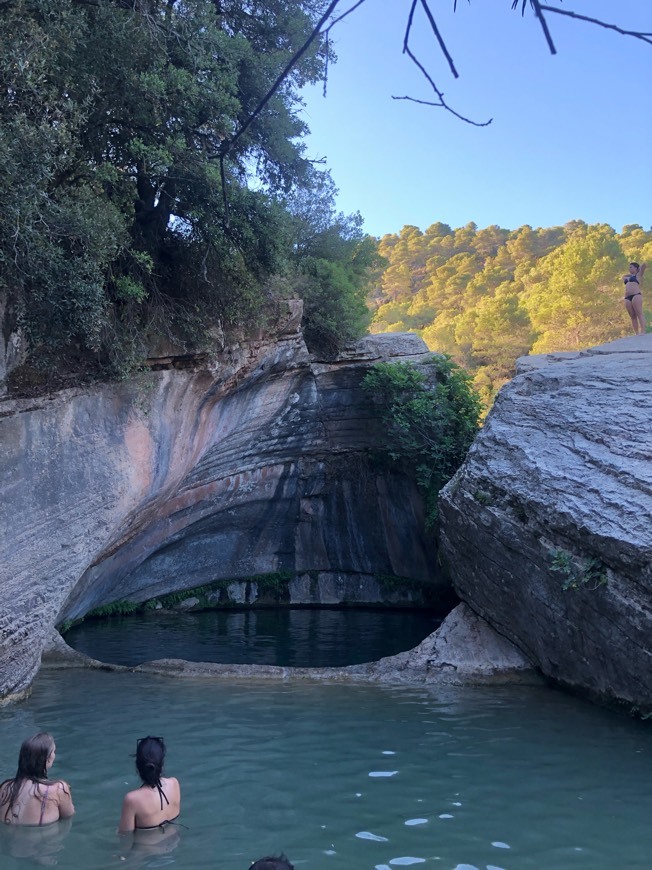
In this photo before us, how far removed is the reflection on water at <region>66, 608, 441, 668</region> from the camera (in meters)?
12.6

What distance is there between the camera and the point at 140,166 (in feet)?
34.5

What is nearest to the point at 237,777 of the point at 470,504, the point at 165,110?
the point at 470,504

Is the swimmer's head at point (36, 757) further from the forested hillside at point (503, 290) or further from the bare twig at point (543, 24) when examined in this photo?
the forested hillside at point (503, 290)

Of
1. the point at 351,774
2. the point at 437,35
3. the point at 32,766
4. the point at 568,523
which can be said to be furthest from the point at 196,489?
the point at 437,35

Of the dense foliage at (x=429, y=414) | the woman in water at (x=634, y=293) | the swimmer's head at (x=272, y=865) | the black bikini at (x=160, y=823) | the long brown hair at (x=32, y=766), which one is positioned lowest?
the black bikini at (x=160, y=823)

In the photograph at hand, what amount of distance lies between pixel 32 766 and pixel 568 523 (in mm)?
6025

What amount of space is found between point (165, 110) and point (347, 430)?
8.51m

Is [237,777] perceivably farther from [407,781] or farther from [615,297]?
[615,297]

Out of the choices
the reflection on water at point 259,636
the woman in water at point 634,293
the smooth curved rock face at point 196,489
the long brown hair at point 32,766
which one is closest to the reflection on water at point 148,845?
the long brown hair at point 32,766

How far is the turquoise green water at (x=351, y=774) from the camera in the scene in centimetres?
511

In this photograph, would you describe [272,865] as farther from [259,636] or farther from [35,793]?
[259,636]

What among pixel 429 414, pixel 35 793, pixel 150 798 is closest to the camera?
pixel 150 798

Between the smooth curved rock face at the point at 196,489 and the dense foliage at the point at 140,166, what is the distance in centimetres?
99

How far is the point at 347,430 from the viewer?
55.3 ft
